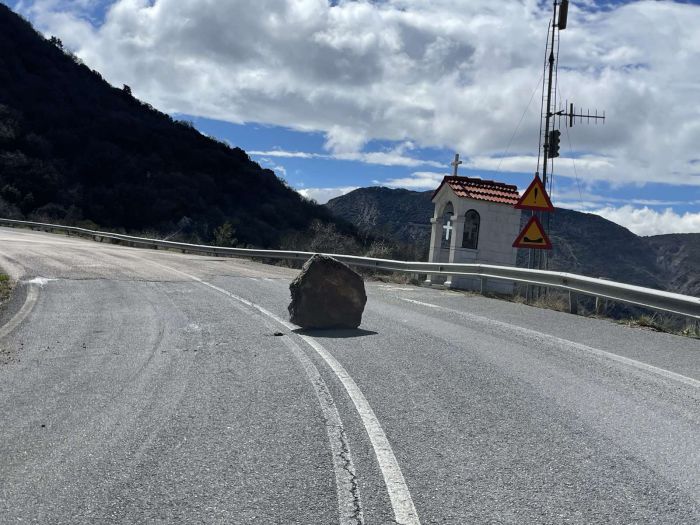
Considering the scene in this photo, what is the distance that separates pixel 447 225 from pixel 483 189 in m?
1.53

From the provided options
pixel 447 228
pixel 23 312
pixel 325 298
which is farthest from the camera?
pixel 447 228

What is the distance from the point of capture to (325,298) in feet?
34.1

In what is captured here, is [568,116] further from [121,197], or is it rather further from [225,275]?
[121,197]

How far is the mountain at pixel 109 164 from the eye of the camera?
51594mm

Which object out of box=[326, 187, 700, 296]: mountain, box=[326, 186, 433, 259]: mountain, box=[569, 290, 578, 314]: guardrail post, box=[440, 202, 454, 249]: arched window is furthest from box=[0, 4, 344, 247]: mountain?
box=[326, 186, 433, 259]: mountain

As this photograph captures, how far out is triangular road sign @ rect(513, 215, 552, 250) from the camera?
573 inches

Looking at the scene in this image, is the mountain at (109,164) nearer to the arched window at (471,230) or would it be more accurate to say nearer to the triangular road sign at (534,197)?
the arched window at (471,230)

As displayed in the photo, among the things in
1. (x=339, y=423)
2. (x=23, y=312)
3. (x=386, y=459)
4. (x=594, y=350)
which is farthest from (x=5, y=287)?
(x=386, y=459)

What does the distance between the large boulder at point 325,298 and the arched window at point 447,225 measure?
10.7 m

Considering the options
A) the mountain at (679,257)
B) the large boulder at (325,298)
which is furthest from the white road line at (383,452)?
the mountain at (679,257)

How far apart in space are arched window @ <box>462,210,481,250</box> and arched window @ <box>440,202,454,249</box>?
453mm

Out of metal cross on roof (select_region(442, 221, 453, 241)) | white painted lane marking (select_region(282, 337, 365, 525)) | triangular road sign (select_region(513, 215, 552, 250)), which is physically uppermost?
metal cross on roof (select_region(442, 221, 453, 241))

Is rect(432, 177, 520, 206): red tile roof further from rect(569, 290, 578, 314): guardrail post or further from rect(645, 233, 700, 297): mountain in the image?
rect(645, 233, 700, 297): mountain

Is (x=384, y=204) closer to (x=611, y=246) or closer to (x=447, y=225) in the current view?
(x=611, y=246)
